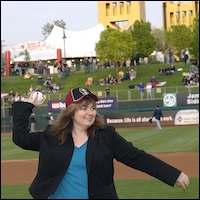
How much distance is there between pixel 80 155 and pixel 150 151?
17.8m

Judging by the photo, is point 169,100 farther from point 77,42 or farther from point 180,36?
point 77,42

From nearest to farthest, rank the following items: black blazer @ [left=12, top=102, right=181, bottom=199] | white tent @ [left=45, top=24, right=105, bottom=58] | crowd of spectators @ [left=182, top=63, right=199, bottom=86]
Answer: black blazer @ [left=12, top=102, right=181, bottom=199], white tent @ [left=45, top=24, right=105, bottom=58], crowd of spectators @ [left=182, top=63, right=199, bottom=86]

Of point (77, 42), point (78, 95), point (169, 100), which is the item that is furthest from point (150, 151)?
point (78, 95)

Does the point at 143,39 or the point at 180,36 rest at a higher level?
the point at 180,36

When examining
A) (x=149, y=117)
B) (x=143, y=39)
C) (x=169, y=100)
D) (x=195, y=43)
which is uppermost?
(x=143, y=39)

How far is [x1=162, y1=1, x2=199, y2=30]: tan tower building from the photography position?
154 ft

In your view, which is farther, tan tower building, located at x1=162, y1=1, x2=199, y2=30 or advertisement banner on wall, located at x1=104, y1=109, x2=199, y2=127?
tan tower building, located at x1=162, y1=1, x2=199, y2=30

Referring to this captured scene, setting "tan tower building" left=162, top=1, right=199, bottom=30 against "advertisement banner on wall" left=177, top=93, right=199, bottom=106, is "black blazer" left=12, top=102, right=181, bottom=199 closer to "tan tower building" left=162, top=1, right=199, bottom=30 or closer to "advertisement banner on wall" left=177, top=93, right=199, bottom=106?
"advertisement banner on wall" left=177, top=93, right=199, bottom=106

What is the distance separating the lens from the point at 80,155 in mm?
3459

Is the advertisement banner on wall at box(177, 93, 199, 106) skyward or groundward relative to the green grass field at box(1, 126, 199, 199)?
skyward

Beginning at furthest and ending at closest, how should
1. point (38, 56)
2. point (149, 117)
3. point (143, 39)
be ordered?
Result: point (143, 39) < point (149, 117) < point (38, 56)

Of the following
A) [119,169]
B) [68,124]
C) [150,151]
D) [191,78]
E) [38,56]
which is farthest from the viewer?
[191,78]

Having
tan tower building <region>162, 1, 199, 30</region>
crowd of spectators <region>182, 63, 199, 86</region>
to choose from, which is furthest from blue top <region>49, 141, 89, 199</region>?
tan tower building <region>162, 1, 199, 30</region>

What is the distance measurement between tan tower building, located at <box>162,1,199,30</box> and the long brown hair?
39.4 m
